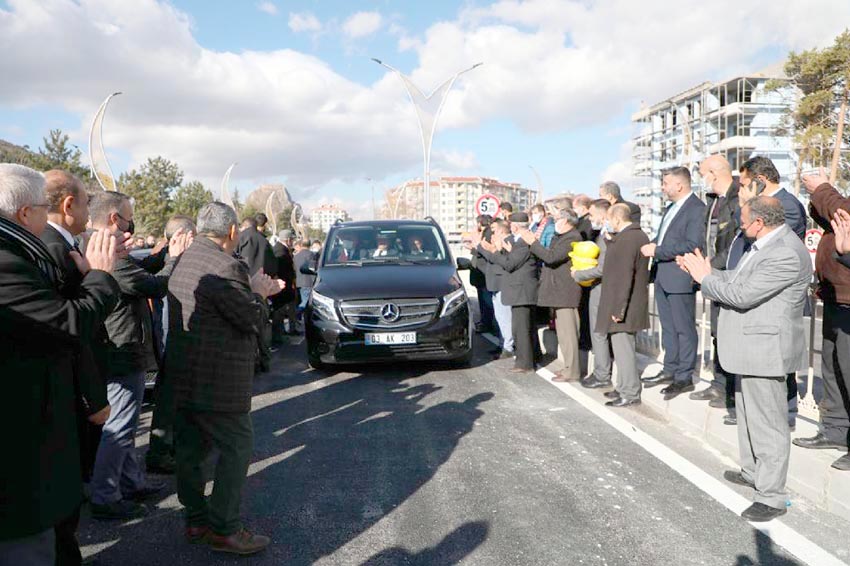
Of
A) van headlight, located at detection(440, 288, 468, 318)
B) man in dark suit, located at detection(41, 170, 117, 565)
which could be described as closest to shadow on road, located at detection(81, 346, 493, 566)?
man in dark suit, located at detection(41, 170, 117, 565)

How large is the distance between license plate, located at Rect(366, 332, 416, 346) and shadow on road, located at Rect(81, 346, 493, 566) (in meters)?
0.45

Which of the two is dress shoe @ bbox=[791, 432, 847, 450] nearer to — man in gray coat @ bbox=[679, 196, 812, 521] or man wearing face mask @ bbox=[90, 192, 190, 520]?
A: man in gray coat @ bbox=[679, 196, 812, 521]

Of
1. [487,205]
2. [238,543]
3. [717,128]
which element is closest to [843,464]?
[238,543]

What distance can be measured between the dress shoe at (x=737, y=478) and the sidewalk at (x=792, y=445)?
0.27 meters

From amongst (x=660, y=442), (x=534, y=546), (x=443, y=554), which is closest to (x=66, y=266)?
(x=443, y=554)

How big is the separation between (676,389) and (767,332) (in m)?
2.58

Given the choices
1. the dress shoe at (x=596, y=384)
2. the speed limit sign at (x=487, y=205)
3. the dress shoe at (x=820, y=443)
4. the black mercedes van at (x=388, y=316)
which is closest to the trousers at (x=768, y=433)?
the dress shoe at (x=820, y=443)

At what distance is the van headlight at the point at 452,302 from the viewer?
8203 mm

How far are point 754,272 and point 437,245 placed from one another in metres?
5.91

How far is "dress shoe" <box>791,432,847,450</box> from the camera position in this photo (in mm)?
4891

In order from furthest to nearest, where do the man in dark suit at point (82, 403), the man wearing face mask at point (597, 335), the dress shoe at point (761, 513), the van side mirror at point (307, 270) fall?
the van side mirror at point (307, 270)
the man wearing face mask at point (597, 335)
the dress shoe at point (761, 513)
the man in dark suit at point (82, 403)

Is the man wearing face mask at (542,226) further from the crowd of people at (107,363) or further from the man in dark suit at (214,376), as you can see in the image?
the man in dark suit at (214,376)

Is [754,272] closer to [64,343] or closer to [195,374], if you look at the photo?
[195,374]

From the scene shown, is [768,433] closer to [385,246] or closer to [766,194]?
[766,194]
